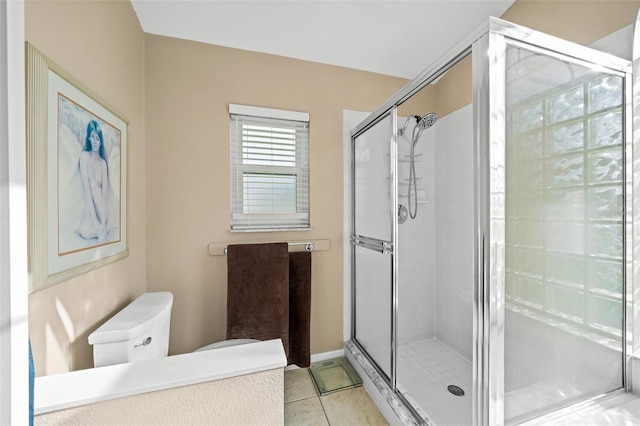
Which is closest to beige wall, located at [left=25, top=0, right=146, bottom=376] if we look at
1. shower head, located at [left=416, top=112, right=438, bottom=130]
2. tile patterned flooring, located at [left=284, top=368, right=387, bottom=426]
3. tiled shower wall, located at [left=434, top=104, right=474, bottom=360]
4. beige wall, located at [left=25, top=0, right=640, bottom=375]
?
beige wall, located at [left=25, top=0, right=640, bottom=375]

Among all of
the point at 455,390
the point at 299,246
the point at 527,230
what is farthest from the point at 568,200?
the point at 299,246

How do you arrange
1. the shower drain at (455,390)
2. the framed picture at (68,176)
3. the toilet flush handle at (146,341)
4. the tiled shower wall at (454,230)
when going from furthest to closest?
the tiled shower wall at (454,230), the shower drain at (455,390), the toilet flush handle at (146,341), the framed picture at (68,176)

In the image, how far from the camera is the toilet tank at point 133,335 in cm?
102

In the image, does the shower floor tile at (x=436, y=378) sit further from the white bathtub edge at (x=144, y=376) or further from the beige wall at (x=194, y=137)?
the white bathtub edge at (x=144, y=376)

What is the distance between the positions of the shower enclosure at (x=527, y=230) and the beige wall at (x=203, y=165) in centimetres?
52

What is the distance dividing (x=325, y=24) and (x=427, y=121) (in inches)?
36.3

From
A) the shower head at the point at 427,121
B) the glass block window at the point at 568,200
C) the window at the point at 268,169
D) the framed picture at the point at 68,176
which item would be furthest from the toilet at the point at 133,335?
the shower head at the point at 427,121

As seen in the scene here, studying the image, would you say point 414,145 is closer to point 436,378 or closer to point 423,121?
point 423,121

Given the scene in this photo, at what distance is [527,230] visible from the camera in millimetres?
958

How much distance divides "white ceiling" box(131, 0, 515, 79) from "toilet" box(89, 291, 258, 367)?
1.71 metres

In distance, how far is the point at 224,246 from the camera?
1.84 meters

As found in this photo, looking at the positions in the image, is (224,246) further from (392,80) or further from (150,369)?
(392,80)

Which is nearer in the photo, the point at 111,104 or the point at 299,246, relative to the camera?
the point at 111,104

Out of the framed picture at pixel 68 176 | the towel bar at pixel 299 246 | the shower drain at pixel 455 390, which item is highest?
the framed picture at pixel 68 176
